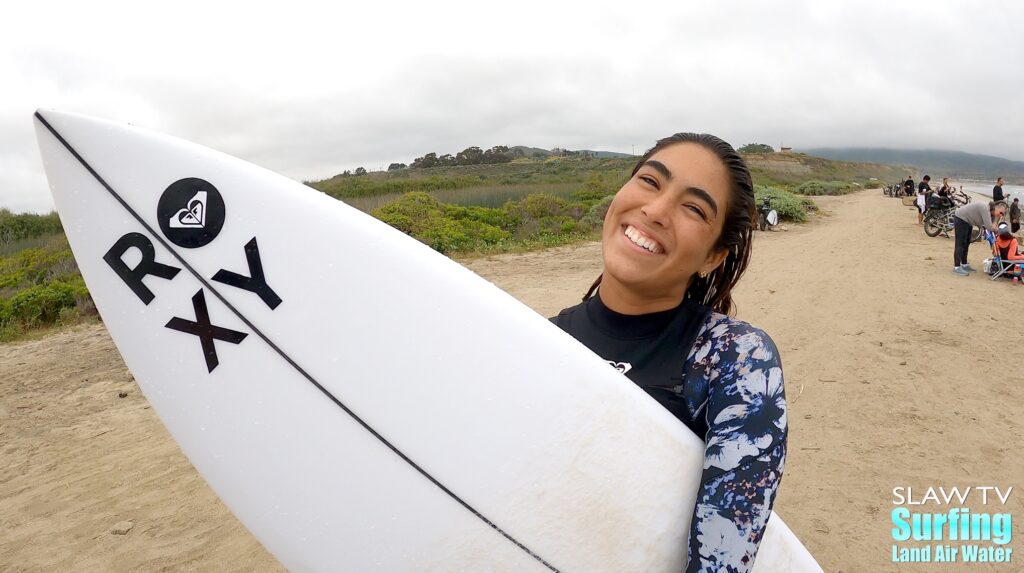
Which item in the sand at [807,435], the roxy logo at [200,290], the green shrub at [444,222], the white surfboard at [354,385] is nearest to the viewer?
the white surfboard at [354,385]

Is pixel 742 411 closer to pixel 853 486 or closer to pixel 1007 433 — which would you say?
pixel 853 486

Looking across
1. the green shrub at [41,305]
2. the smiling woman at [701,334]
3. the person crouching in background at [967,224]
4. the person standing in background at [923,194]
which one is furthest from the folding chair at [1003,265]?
the green shrub at [41,305]

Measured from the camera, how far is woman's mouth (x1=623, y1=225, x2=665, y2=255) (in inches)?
40.5

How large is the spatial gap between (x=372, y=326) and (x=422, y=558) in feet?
1.72

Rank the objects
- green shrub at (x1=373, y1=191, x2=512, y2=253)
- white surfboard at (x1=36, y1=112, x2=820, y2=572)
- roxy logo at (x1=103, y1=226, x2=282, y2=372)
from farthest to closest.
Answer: green shrub at (x1=373, y1=191, x2=512, y2=253)
roxy logo at (x1=103, y1=226, x2=282, y2=372)
white surfboard at (x1=36, y1=112, x2=820, y2=572)

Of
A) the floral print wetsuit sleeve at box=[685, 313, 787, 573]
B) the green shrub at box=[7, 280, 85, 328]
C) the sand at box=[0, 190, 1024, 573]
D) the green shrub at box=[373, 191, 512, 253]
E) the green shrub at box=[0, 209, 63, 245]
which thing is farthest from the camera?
the green shrub at box=[0, 209, 63, 245]

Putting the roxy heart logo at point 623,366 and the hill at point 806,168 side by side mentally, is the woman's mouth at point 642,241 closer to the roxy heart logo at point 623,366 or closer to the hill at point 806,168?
the roxy heart logo at point 623,366

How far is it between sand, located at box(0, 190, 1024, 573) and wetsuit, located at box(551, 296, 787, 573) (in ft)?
6.38

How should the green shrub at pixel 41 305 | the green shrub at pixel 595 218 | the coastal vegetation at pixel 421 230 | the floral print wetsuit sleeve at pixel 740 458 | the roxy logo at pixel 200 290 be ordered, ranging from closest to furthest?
the floral print wetsuit sleeve at pixel 740 458 < the roxy logo at pixel 200 290 < the green shrub at pixel 41 305 < the coastal vegetation at pixel 421 230 < the green shrub at pixel 595 218

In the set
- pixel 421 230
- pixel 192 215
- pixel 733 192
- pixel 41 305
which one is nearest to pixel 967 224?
pixel 733 192

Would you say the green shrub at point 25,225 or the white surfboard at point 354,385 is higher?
the white surfboard at point 354,385

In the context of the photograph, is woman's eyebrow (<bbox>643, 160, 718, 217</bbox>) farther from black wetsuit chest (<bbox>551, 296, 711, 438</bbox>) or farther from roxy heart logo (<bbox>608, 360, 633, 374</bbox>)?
roxy heart logo (<bbox>608, 360, 633, 374</bbox>)

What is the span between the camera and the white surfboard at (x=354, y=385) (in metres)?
1.12

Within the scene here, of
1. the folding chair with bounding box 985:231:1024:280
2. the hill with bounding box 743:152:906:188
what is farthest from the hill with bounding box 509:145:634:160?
the folding chair with bounding box 985:231:1024:280
